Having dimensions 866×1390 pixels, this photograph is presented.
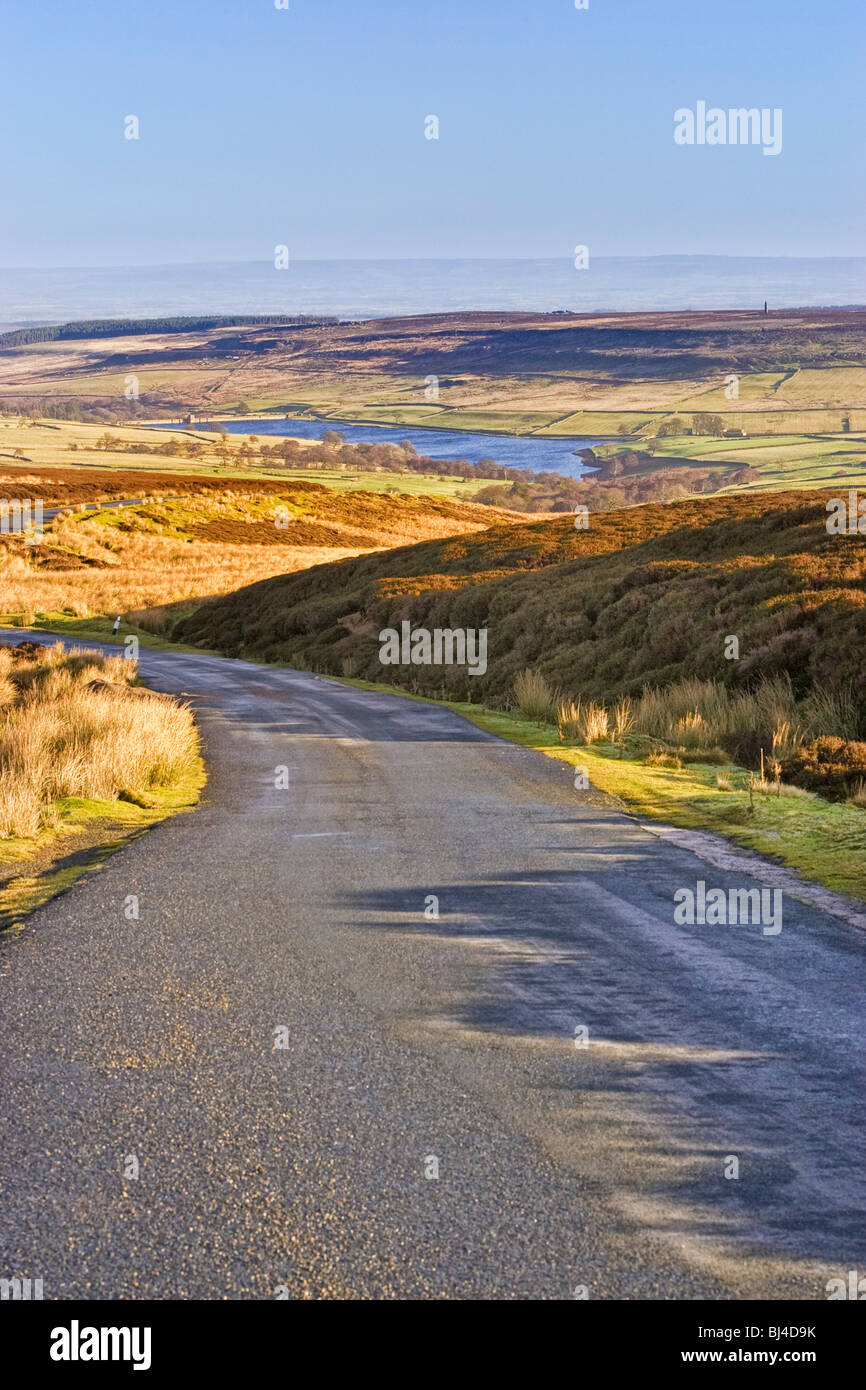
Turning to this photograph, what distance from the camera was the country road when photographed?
455 cm

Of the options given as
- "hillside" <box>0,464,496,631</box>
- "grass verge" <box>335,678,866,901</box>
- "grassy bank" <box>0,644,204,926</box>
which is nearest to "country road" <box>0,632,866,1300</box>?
"grassy bank" <box>0,644,204,926</box>

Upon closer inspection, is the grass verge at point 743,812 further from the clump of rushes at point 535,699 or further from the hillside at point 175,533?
the hillside at point 175,533

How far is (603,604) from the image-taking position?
31.0 metres

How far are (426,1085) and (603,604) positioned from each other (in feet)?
84.3

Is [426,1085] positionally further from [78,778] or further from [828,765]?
[828,765]

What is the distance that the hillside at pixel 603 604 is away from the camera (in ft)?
72.3

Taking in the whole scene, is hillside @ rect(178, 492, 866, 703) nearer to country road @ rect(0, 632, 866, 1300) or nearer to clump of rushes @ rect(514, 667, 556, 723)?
clump of rushes @ rect(514, 667, 556, 723)

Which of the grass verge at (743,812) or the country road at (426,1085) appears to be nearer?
the country road at (426,1085)

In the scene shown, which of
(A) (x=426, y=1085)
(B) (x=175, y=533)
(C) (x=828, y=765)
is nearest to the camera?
(A) (x=426, y=1085)

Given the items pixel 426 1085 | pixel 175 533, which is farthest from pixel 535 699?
pixel 175 533

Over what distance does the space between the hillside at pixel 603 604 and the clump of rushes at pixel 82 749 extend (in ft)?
31.4

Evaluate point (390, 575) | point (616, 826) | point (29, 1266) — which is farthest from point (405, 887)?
point (390, 575)

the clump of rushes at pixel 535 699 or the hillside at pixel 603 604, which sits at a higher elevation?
the hillside at pixel 603 604

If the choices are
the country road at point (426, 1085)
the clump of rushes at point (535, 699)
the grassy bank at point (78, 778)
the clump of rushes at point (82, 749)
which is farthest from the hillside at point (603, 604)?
the country road at point (426, 1085)
